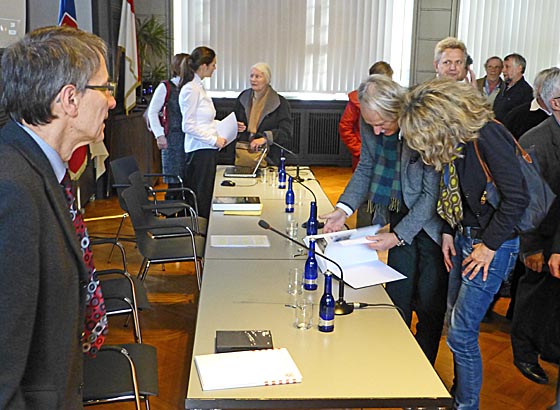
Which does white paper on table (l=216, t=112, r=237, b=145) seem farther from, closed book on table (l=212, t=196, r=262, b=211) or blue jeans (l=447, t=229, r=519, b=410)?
blue jeans (l=447, t=229, r=519, b=410)

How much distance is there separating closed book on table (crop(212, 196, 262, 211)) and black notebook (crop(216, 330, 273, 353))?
6.09ft

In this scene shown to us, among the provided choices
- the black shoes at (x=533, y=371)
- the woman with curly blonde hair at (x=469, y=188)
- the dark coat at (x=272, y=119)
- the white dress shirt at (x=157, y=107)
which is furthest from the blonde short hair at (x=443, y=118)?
the white dress shirt at (x=157, y=107)

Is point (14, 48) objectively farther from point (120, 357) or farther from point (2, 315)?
point (120, 357)

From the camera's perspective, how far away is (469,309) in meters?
2.63

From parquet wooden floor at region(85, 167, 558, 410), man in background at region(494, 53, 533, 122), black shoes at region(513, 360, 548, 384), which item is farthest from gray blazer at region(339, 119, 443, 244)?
man in background at region(494, 53, 533, 122)

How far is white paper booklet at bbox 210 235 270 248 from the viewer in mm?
3184

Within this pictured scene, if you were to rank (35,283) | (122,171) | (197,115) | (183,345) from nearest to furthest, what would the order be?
1. (35,283)
2. (183,345)
3. (122,171)
4. (197,115)

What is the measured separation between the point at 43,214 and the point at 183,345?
8.23 feet

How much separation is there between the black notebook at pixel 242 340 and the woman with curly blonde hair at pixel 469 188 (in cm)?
91

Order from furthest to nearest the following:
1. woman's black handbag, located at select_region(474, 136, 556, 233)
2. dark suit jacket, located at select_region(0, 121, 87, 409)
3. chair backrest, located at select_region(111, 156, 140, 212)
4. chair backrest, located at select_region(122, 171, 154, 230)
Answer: chair backrest, located at select_region(111, 156, 140, 212), chair backrest, located at select_region(122, 171, 154, 230), woman's black handbag, located at select_region(474, 136, 556, 233), dark suit jacket, located at select_region(0, 121, 87, 409)

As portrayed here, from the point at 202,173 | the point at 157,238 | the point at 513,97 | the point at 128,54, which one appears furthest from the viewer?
the point at 128,54

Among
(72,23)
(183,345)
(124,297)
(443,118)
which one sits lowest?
(183,345)

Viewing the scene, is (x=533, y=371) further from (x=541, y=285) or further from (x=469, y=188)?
(x=469, y=188)

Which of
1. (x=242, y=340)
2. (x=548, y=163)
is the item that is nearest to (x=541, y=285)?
(x=548, y=163)
